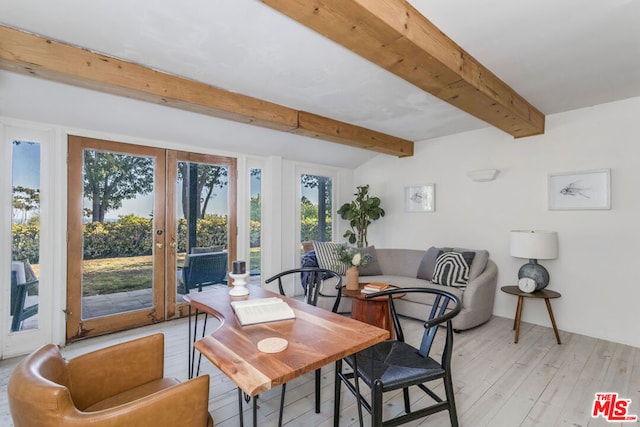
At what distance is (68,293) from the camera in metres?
3.17

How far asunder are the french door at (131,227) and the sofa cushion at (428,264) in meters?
2.69

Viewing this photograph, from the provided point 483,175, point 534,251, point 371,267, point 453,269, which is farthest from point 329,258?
point 534,251

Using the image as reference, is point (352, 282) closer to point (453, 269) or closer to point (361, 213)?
point (453, 269)

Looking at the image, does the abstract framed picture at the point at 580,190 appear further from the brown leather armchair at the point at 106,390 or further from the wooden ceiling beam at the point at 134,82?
the brown leather armchair at the point at 106,390

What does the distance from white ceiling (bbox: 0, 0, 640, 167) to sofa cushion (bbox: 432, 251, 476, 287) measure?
1.66 metres

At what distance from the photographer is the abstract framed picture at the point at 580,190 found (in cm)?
327

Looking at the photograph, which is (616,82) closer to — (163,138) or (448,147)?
(448,147)

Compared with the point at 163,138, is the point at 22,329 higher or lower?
lower

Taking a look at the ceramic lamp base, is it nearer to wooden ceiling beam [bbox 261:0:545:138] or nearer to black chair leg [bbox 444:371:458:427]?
wooden ceiling beam [bbox 261:0:545:138]

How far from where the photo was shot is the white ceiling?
1.80 meters

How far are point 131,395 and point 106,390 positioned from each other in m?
0.12

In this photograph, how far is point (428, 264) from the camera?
4.17 metres

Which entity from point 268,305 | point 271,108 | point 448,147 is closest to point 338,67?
point 271,108

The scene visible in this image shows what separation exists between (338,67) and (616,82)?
245 cm
